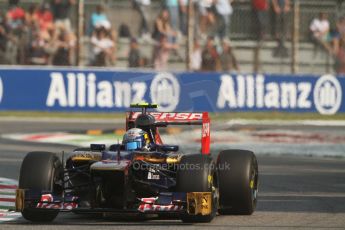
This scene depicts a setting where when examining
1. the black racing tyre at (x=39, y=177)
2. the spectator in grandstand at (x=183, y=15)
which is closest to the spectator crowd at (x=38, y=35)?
the spectator in grandstand at (x=183, y=15)

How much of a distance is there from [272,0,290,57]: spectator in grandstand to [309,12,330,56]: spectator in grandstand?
68 centimetres

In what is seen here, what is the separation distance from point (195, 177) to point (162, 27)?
16.1 metres

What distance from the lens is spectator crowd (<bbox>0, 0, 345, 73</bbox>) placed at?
2488cm

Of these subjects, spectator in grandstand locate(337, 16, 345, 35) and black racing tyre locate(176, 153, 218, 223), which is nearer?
black racing tyre locate(176, 153, 218, 223)

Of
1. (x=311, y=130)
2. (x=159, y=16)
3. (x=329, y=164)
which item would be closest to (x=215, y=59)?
(x=159, y=16)

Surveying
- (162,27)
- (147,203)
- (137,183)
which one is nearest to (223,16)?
(162,27)

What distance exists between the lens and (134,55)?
25047 millimetres

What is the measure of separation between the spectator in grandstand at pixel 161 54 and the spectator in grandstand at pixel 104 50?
102cm

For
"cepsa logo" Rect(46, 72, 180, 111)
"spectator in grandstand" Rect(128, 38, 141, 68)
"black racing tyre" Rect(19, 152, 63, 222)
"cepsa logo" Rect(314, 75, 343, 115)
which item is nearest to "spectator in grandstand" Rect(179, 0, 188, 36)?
"spectator in grandstand" Rect(128, 38, 141, 68)

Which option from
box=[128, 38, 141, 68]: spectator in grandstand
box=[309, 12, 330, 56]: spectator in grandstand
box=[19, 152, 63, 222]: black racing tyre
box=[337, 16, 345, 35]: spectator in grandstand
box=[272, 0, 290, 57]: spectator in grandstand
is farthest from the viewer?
box=[337, 16, 345, 35]: spectator in grandstand

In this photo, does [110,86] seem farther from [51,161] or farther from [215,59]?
[51,161]

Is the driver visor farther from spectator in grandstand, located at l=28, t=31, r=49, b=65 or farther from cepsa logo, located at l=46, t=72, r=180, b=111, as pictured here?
spectator in grandstand, located at l=28, t=31, r=49, b=65

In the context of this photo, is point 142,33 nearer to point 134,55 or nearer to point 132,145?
point 134,55

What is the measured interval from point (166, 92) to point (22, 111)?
139 inches
